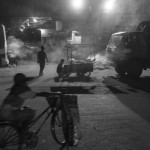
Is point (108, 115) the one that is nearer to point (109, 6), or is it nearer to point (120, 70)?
point (120, 70)

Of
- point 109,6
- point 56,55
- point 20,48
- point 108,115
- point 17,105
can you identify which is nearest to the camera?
point 17,105

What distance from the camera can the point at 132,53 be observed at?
1538cm

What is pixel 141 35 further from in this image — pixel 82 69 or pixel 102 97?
pixel 102 97

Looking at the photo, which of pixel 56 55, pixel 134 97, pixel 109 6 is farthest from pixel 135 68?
pixel 109 6

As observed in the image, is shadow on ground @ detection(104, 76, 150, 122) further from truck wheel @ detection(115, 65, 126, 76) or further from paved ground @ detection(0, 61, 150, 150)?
truck wheel @ detection(115, 65, 126, 76)

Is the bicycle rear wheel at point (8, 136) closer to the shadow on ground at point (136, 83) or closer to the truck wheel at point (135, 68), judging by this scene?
the shadow on ground at point (136, 83)

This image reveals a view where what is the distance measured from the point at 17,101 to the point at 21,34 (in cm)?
2861

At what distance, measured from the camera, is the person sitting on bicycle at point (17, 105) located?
4949mm

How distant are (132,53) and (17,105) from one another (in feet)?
35.9

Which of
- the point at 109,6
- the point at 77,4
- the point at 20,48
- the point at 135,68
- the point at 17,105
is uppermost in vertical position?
the point at 77,4

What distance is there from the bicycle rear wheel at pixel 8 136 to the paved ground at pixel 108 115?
0.54 meters

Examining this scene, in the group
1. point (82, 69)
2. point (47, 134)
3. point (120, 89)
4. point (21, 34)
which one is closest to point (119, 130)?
point (47, 134)

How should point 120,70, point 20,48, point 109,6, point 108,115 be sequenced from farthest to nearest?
point 109,6
point 20,48
point 120,70
point 108,115

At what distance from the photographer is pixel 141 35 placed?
15.8 meters
